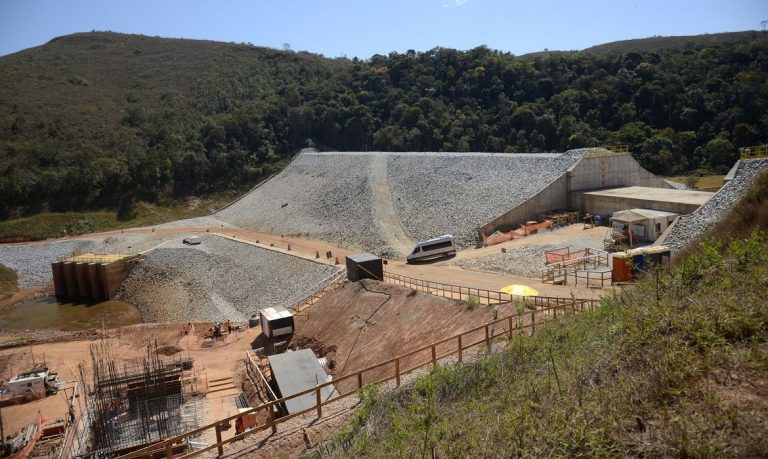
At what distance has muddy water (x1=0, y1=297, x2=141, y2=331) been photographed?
116 feet

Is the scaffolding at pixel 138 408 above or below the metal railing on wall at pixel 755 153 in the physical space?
below

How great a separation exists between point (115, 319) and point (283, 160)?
134ft

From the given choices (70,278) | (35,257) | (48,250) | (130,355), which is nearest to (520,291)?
(130,355)

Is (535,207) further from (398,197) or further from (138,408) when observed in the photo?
(138,408)

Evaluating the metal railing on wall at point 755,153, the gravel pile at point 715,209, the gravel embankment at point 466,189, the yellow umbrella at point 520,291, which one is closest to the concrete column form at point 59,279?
the gravel embankment at point 466,189

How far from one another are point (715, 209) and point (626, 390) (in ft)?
71.7

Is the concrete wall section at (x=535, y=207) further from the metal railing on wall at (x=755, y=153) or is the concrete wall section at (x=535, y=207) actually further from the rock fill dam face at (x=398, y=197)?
the metal railing on wall at (x=755, y=153)

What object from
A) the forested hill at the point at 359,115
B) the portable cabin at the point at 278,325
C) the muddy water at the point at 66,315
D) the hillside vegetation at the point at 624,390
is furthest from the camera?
the forested hill at the point at 359,115

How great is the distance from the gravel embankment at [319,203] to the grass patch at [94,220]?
16.3ft

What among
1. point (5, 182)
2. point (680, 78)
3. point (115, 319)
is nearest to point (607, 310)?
point (115, 319)

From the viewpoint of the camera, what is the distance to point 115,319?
3628cm

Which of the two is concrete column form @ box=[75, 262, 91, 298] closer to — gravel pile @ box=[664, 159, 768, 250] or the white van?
the white van

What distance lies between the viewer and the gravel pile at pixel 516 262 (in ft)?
91.0

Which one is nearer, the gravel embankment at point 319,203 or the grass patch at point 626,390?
the grass patch at point 626,390
